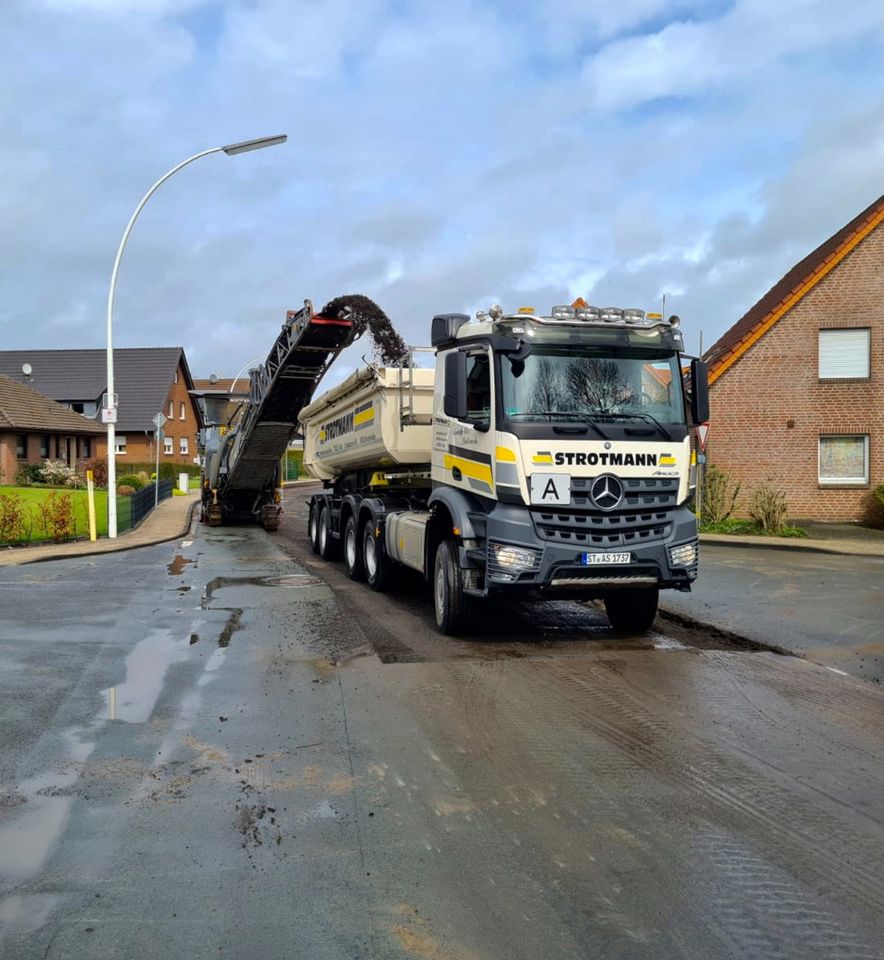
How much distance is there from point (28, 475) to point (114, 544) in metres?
25.6

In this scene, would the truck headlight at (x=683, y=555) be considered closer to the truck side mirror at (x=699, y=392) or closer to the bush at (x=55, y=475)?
the truck side mirror at (x=699, y=392)

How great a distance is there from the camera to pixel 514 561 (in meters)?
8.28

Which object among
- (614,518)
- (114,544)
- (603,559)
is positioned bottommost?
(114,544)

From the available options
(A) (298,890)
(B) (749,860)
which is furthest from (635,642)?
(A) (298,890)

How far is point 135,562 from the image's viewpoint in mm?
16625

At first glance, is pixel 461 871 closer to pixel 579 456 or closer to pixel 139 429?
pixel 579 456

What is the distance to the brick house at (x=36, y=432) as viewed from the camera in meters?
42.0

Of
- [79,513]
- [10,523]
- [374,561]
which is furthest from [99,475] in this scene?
[374,561]

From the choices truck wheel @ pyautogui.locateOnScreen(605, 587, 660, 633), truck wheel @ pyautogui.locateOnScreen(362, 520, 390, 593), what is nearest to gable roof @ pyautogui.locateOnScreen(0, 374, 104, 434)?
truck wheel @ pyautogui.locateOnScreen(362, 520, 390, 593)

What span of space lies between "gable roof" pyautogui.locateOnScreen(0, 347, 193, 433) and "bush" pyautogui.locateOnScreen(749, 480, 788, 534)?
44.3 metres

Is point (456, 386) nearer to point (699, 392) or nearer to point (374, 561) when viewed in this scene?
point (699, 392)

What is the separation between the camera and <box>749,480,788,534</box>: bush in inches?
877

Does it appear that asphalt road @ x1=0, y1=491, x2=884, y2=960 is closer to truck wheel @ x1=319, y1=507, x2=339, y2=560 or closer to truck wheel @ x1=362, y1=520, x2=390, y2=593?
truck wheel @ x1=362, y1=520, x2=390, y2=593

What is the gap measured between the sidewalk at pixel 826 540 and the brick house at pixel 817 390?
1.03m
